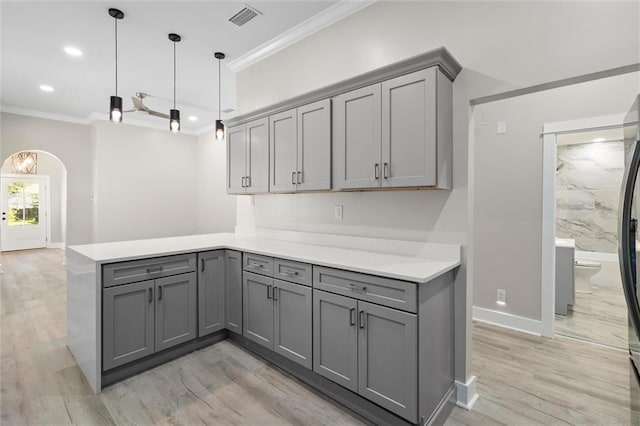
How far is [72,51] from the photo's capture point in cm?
365

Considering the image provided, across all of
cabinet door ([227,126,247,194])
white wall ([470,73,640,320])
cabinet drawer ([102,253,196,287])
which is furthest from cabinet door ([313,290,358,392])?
white wall ([470,73,640,320])

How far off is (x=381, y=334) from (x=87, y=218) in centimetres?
679

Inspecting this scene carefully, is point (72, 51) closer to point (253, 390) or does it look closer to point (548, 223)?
point (253, 390)

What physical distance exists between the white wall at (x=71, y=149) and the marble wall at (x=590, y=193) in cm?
895

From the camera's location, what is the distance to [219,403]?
6.97 feet

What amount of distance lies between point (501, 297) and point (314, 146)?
8.40 ft

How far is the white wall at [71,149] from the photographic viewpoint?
5.80 metres

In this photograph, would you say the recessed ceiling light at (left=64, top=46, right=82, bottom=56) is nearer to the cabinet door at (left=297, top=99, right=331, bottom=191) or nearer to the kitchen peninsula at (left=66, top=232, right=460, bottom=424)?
the kitchen peninsula at (left=66, top=232, right=460, bottom=424)

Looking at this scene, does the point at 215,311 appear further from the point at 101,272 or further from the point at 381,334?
the point at 381,334

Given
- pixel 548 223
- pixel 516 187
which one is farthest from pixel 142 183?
pixel 548 223

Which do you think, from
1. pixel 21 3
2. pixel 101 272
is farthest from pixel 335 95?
pixel 21 3

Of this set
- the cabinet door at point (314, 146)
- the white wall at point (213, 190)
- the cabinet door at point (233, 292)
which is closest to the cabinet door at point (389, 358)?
the cabinet door at point (314, 146)

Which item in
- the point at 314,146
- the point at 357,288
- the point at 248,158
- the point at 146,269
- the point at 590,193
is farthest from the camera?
the point at 590,193

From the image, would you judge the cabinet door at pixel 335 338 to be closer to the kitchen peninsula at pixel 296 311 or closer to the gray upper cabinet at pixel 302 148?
the kitchen peninsula at pixel 296 311
